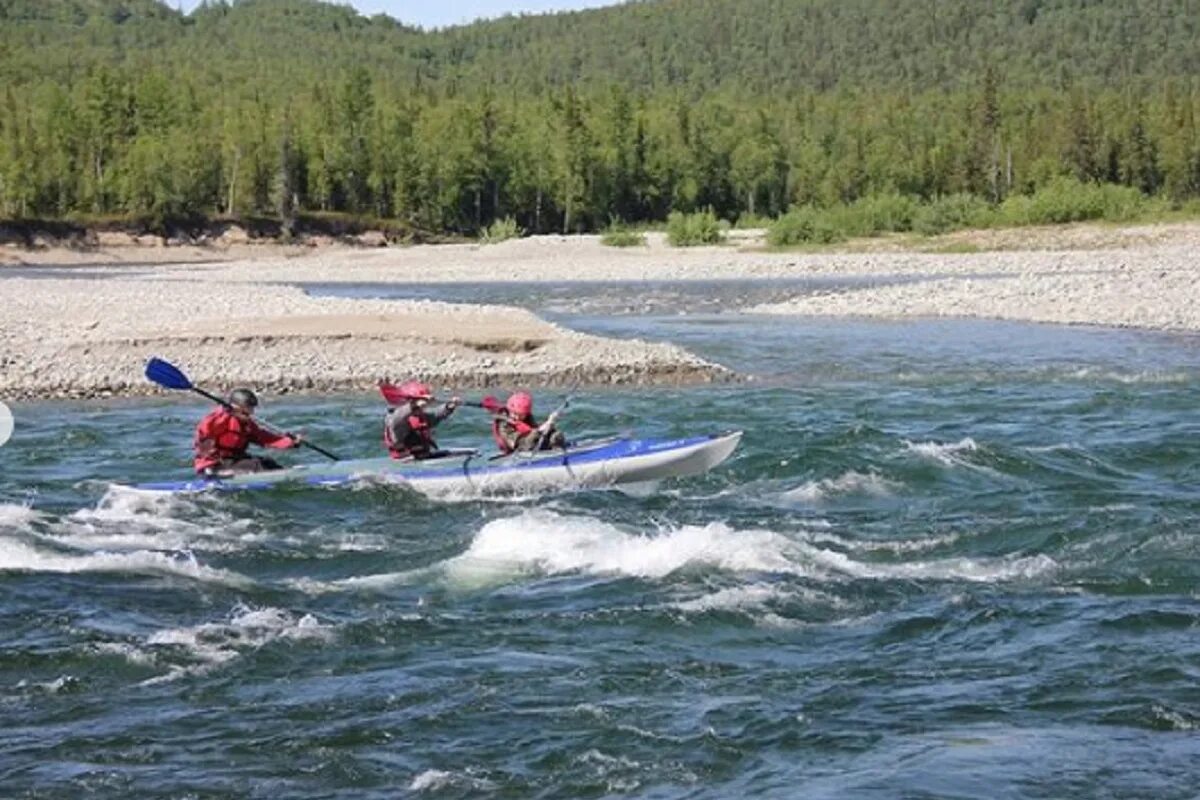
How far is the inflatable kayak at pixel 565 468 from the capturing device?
58.6ft

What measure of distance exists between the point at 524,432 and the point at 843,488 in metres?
3.23

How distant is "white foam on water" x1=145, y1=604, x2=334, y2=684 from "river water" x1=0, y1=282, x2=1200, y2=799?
0.03 meters

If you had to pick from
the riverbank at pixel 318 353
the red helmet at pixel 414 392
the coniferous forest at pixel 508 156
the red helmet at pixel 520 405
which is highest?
the coniferous forest at pixel 508 156

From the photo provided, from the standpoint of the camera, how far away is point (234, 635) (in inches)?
480

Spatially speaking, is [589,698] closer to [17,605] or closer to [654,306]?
[17,605]

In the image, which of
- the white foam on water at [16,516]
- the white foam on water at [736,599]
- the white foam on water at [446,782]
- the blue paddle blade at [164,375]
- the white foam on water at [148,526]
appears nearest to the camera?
the white foam on water at [446,782]

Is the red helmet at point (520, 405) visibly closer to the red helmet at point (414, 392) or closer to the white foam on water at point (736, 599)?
the red helmet at point (414, 392)

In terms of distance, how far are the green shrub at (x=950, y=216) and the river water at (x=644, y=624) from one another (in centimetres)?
5703

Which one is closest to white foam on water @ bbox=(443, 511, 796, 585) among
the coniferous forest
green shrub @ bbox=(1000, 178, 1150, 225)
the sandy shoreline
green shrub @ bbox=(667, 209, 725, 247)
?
the sandy shoreline

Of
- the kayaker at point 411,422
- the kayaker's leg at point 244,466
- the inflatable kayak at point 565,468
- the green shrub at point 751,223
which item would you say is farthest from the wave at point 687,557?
the green shrub at point 751,223

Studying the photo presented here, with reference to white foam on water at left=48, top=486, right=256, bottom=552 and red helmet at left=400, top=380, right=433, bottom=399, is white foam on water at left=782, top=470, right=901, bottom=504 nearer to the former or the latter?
red helmet at left=400, top=380, right=433, bottom=399

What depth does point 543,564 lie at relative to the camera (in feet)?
47.8

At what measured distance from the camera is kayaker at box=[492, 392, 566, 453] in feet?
60.3

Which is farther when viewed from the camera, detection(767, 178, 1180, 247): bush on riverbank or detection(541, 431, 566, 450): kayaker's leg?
detection(767, 178, 1180, 247): bush on riverbank
